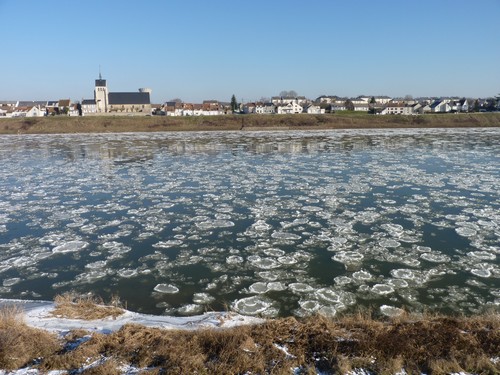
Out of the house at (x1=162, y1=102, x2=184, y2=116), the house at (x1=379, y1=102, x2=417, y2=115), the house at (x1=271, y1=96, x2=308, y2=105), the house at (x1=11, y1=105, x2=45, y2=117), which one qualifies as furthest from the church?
the house at (x1=379, y1=102, x2=417, y2=115)

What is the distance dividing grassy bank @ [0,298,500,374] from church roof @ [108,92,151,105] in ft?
291

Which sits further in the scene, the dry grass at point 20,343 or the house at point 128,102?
the house at point 128,102

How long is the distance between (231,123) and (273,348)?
56956 millimetres

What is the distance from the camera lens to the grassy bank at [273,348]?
158 inches

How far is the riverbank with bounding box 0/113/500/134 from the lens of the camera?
55.5 meters

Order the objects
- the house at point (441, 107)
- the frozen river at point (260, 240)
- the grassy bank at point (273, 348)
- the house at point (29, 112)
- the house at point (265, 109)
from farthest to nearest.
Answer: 1. the house at point (441, 107)
2. the house at point (265, 109)
3. the house at point (29, 112)
4. the frozen river at point (260, 240)
5. the grassy bank at point (273, 348)

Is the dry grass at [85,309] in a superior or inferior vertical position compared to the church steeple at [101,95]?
inferior

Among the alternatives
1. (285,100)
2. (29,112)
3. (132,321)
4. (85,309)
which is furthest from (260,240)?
(285,100)

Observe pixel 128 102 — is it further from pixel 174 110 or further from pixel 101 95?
pixel 174 110

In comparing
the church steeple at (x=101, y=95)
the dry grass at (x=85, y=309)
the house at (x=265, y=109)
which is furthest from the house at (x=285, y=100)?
the dry grass at (x=85, y=309)

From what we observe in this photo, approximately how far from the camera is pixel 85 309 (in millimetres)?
5633

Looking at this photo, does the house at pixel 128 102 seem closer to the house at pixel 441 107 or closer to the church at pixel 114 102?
the church at pixel 114 102

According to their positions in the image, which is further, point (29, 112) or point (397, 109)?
point (397, 109)

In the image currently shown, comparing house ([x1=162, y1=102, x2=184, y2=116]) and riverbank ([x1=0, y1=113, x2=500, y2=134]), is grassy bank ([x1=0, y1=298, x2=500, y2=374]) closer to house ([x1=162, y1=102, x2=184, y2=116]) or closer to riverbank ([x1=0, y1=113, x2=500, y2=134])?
riverbank ([x1=0, y1=113, x2=500, y2=134])
